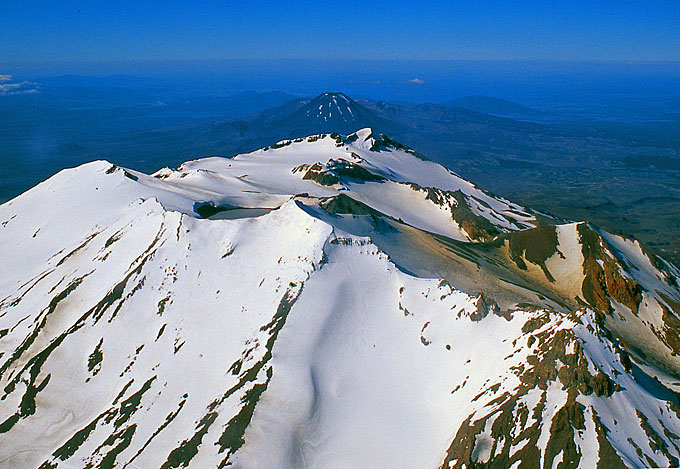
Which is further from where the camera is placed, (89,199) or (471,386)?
(89,199)

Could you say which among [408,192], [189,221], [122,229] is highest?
[189,221]

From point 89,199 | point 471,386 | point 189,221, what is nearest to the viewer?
point 471,386

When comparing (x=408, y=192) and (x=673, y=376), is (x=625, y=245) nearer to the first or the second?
(x=673, y=376)

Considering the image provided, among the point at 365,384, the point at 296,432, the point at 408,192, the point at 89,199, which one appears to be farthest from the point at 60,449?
the point at 408,192

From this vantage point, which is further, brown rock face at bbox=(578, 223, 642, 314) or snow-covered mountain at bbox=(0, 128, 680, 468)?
brown rock face at bbox=(578, 223, 642, 314)

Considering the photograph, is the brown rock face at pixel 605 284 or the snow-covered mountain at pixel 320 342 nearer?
the snow-covered mountain at pixel 320 342

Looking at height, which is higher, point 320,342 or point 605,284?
point 320,342

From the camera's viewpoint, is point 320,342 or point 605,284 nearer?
point 320,342

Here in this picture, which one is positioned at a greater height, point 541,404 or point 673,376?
point 541,404
